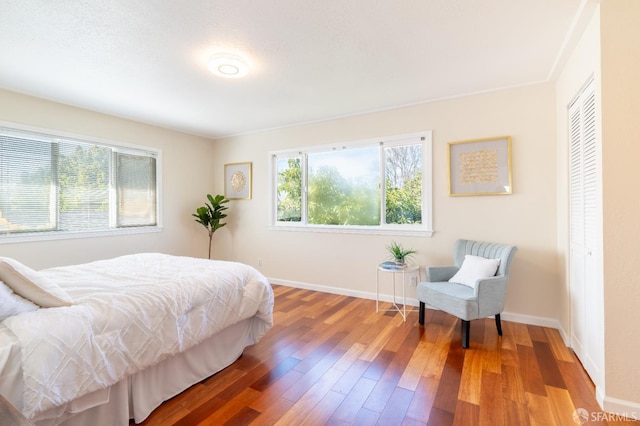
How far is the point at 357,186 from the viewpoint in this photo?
4.09 m

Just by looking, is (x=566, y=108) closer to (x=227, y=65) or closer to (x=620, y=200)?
(x=620, y=200)

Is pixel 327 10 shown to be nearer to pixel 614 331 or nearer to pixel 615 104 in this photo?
pixel 615 104

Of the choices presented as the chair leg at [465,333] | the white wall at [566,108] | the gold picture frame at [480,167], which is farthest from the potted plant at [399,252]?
the white wall at [566,108]

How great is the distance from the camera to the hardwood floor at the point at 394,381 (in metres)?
1.71

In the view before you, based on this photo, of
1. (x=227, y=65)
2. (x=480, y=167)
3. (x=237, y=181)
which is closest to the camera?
(x=227, y=65)

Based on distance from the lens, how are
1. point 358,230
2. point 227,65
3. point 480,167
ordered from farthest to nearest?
point 358,230, point 480,167, point 227,65

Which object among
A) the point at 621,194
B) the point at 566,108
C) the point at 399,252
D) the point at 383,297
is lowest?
the point at 383,297

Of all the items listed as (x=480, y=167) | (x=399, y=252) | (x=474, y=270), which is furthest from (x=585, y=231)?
(x=399, y=252)

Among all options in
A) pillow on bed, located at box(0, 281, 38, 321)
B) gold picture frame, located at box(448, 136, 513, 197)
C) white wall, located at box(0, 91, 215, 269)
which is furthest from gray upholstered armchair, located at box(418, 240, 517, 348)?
white wall, located at box(0, 91, 215, 269)

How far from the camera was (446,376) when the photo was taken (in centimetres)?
211

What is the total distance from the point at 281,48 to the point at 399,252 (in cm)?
240

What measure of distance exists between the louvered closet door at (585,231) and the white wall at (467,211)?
448 millimetres

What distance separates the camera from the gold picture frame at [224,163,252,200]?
495 centimetres

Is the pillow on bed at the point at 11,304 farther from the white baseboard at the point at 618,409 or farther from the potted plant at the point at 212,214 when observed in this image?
the potted plant at the point at 212,214
